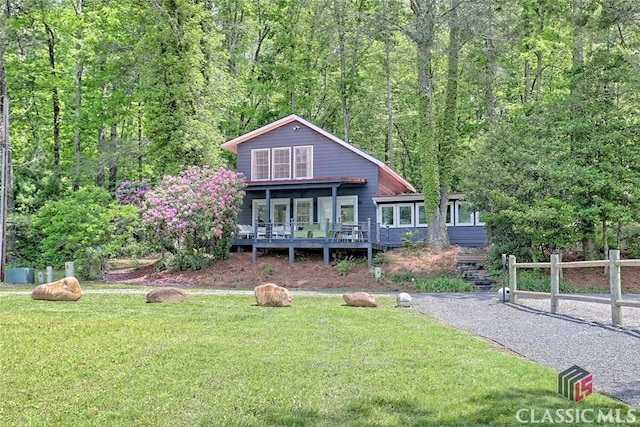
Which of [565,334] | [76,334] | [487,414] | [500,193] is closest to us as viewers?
[487,414]

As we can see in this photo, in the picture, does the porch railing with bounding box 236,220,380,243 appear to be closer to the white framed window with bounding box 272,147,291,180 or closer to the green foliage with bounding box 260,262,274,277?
the green foliage with bounding box 260,262,274,277

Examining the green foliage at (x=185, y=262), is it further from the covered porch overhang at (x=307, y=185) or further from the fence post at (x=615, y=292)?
the fence post at (x=615, y=292)

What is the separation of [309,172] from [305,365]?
804 inches

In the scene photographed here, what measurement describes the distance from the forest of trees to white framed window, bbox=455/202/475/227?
1.67 m

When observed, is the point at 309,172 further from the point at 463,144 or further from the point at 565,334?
the point at 565,334

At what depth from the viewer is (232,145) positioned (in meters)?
27.0

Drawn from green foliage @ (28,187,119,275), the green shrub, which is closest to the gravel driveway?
the green shrub

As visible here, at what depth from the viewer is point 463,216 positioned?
85.3 ft

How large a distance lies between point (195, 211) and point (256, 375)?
646 inches

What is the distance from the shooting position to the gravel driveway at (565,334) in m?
5.24

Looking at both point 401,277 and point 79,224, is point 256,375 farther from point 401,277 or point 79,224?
point 79,224

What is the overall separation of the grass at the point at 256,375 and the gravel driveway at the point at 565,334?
1.54 feet

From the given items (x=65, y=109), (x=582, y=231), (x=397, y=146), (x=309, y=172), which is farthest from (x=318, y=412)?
(x=397, y=146)

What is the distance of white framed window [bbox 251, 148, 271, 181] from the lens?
26.2m
